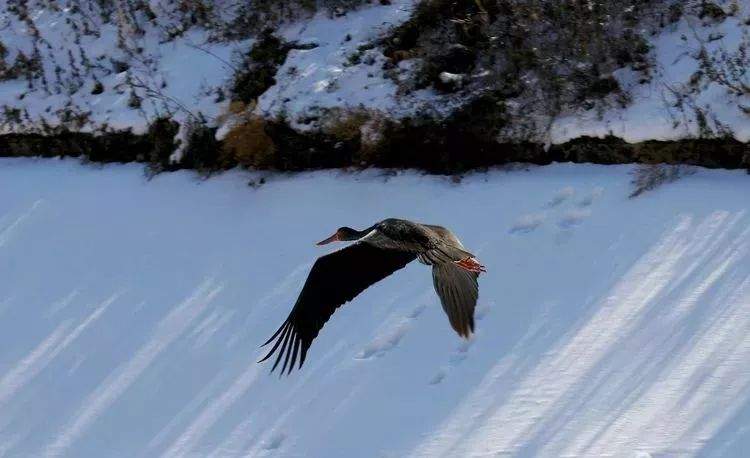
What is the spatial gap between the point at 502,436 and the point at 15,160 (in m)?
5.89

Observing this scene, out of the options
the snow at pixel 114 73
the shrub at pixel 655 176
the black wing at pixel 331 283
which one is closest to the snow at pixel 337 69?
the snow at pixel 114 73

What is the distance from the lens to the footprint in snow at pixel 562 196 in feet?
24.4

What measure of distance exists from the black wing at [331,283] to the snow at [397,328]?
53.9 inches

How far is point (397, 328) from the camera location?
6914 millimetres

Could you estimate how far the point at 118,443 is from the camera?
696 cm

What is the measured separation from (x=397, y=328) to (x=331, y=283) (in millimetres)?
1792

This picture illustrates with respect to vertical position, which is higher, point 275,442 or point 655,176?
Answer: point 655,176

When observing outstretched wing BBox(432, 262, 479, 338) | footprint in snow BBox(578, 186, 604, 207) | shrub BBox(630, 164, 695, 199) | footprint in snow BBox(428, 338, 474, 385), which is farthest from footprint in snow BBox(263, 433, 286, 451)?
shrub BBox(630, 164, 695, 199)

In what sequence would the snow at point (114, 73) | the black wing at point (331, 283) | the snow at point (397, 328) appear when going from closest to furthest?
1. the black wing at point (331, 283)
2. the snow at point (397, 328)
3. the snow at point (114, 73)

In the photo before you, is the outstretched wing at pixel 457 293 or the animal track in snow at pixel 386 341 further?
the animal track in snow at pixel 386 341

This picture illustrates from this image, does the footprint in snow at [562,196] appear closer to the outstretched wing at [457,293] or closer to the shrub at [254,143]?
the shrub at [254,143]

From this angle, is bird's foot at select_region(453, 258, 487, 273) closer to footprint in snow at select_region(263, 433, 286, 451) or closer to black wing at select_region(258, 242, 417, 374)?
black wing at select_region(258, 242, 417, 374)

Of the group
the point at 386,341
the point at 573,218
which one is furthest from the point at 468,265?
the point at 573,218

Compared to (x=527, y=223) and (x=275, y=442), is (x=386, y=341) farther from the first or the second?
(x=527, y=223)
